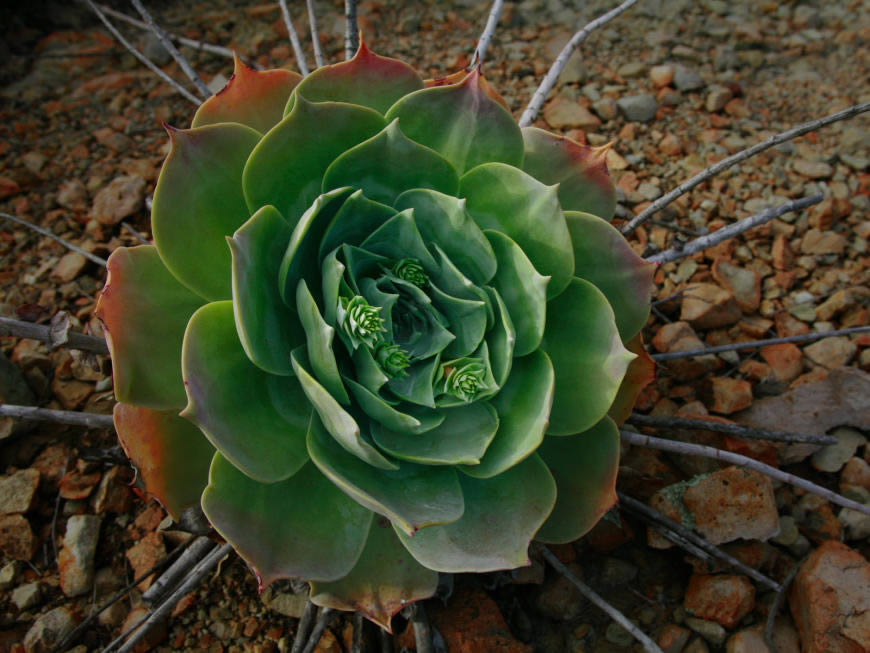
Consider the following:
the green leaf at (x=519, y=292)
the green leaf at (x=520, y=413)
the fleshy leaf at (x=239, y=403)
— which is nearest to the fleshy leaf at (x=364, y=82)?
the green leaf at (x=519, y=292)

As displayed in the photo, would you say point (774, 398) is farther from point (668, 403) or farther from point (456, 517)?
point (456, 517)

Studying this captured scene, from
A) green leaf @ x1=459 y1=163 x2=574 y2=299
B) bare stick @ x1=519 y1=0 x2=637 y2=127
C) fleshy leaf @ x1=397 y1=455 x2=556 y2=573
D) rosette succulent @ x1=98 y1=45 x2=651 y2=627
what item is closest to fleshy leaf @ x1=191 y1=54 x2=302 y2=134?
rosette succulent @ x1=98 y1=45 x2=651 y2=627

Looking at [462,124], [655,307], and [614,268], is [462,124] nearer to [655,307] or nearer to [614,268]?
[614,268]

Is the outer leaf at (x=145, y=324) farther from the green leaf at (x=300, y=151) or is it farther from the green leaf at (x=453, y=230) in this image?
the green leaf at (x=453, y=230)

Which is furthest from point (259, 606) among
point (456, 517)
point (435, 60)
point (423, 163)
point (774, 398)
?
point (435, 60)

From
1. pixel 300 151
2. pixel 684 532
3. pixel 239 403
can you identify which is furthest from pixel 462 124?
pixel 684 532

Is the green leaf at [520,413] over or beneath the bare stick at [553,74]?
beneath
